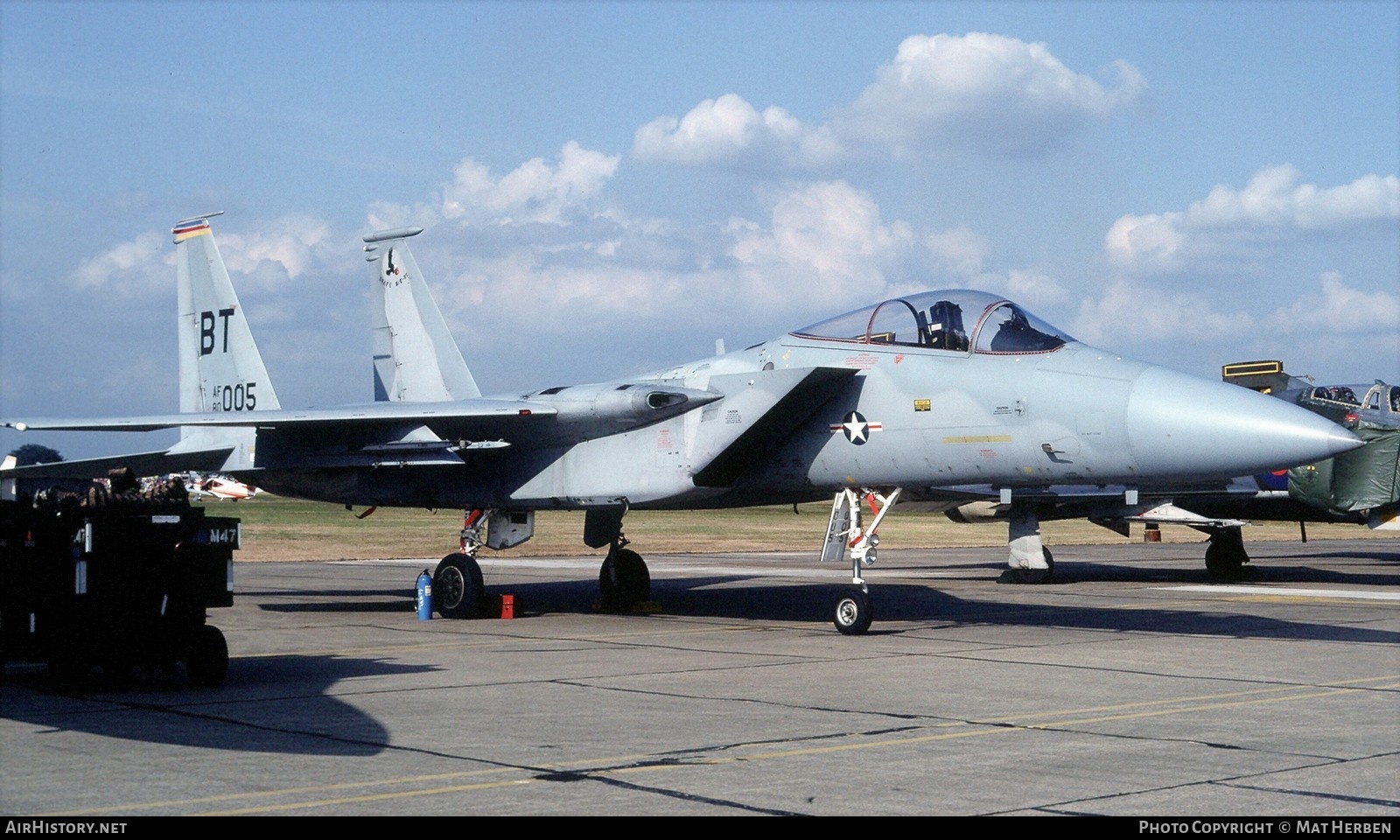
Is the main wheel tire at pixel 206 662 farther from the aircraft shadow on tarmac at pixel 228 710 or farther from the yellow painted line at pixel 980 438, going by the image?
the yellow painted line at pixel 980 438

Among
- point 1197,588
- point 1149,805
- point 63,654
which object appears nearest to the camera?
point 1149,805

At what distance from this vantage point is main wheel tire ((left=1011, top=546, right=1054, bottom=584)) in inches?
795

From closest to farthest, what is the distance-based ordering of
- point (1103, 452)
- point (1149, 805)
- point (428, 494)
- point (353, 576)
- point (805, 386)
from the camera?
point (1149, 805)
point (1103, 452)
point (805, 386)
point (428, 494)
point (353, 576)

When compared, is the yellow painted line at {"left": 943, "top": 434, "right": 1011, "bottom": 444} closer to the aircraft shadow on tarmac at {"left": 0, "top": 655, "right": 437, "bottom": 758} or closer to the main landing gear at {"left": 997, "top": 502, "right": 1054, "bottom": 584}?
the aircraft shadow on tarmac at {"left": 0, "top": 655, "right": 437, "bottom": 758}

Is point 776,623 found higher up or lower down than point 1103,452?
lower down

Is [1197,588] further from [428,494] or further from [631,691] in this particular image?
[631,691]

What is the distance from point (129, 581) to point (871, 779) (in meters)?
5.35

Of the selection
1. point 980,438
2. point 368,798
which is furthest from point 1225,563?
point 368,798

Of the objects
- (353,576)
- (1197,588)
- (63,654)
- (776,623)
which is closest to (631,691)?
(63,654)

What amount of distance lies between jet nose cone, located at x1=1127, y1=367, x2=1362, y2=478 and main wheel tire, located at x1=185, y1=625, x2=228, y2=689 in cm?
695

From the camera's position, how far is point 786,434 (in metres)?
13.1

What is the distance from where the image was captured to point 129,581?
28.8ft

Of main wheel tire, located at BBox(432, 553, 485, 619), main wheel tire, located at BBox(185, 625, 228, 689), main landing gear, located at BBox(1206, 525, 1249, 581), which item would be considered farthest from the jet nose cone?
main landing gear, located at BBox(1206, 525, 1249, 581)

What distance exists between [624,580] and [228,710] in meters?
8.28
